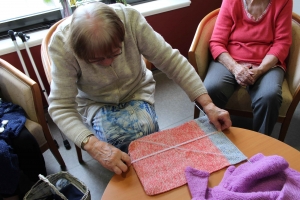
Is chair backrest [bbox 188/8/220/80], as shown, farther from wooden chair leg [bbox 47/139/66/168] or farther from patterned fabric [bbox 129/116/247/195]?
wooden chair leg [bbox 47/139/66/168]

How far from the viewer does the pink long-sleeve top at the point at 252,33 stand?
1.49 m

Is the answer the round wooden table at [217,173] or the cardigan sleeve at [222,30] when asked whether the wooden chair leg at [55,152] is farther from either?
the cardigan sleeve at [222,30]

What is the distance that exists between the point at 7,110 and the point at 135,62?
29.8 inches

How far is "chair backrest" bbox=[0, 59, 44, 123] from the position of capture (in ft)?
4.34

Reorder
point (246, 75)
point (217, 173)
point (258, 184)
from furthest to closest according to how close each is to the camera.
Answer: point (246, 75) → point (217, 173) → point (258, 184)

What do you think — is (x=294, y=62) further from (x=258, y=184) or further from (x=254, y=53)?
(x=258, y=184)

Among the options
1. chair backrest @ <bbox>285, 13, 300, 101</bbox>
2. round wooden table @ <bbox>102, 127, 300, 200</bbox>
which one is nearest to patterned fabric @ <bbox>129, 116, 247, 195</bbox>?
round wooden table @ <bbox>102, 127, 300, 200</bbox>

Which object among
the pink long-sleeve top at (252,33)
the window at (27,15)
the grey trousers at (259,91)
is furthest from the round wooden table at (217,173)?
the window at (27,15)

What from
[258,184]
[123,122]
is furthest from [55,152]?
[258,184]

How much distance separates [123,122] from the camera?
122cm

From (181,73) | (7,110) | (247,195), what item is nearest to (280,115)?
(181,73)

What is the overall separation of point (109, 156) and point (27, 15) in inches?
59.0

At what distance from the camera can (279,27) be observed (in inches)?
59.0

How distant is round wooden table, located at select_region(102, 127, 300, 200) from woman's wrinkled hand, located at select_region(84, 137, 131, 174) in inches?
1.3
